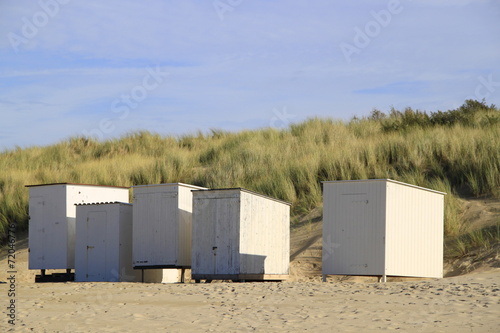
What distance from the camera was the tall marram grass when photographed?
24438 millimetres

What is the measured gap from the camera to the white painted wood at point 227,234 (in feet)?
56.2

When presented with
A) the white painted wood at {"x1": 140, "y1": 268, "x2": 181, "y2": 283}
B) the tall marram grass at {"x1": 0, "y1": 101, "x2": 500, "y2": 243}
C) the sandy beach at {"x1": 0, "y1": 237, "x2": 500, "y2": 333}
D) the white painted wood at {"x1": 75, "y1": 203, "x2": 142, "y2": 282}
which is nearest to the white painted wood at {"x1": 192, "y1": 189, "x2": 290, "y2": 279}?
the sandy beach at {"x1": 0, "y1": 237, "x2": 500, "y2": 333}

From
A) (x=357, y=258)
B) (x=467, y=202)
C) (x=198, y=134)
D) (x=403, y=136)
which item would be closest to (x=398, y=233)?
(x=357, y=258)

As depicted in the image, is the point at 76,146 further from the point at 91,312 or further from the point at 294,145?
the point at 91,312

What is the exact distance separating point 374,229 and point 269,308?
4925 millimetres

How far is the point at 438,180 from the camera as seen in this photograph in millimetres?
23344

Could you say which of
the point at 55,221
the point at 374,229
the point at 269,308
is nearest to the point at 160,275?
the point at 55,221

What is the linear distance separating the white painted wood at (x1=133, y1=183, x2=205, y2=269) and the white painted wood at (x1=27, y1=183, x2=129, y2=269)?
253 cm

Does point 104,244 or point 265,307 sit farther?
point 104,244

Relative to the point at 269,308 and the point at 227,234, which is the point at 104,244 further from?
the point at 269,308

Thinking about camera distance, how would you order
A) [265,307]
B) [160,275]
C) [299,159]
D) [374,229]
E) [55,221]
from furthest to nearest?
[299,159]
[55,221]
[160,275]
[374,229]
[265,307]

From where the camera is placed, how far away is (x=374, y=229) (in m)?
16.7

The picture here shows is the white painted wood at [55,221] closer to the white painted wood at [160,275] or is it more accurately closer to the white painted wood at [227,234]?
the white painted wood at [160,275]

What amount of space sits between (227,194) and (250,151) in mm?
12946
